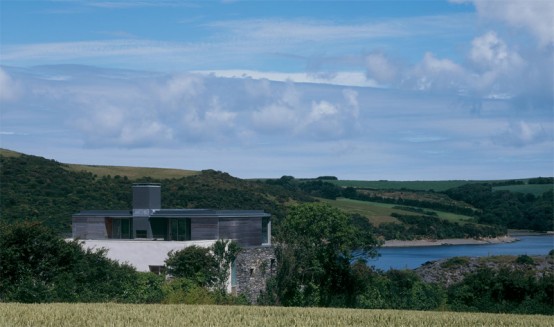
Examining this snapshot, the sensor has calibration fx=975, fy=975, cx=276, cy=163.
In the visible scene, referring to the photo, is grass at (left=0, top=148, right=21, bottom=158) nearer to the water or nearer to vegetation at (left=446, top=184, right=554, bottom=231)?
the water

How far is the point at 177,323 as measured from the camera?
21.7m

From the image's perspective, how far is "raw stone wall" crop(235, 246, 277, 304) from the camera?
164 ft

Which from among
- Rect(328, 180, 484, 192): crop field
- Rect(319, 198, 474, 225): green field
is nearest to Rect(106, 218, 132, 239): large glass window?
Rect(319, 198, 474, 225): green field

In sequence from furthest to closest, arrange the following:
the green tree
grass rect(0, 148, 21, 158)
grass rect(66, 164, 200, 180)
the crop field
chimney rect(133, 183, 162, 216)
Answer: the crop field < grass rect(66, 164, 200, 180) < grass rect(0, 148, 21, 158) < chimney rect(133, 183, 162, 216) < the green tree

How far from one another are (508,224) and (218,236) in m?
95.2

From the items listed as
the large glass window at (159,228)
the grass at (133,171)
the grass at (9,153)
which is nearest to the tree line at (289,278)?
the large glass window at (159,228)

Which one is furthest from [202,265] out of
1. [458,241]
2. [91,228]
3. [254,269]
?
[458,241]

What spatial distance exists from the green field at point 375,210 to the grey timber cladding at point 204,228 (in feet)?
228

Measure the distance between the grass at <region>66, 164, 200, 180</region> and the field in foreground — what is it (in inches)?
2725

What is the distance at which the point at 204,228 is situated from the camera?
49938 millimetres

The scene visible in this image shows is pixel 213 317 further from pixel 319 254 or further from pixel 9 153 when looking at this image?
pixel 9 153

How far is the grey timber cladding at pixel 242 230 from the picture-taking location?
50.2 metres

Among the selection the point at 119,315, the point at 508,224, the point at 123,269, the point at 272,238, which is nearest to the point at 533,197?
the point at 508,224

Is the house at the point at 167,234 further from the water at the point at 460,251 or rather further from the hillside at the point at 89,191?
the water at the point at 460,251
